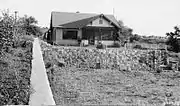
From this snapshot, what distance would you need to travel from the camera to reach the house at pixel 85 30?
84.1 feet

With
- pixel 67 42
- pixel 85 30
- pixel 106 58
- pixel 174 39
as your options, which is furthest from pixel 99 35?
pixel 106 58

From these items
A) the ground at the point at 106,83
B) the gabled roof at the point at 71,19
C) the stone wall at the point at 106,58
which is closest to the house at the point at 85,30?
the gabled roof at the point at 71,19

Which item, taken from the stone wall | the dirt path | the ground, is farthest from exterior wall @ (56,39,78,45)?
the dirt path

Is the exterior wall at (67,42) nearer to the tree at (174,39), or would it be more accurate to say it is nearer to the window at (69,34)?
the window at (69,34)

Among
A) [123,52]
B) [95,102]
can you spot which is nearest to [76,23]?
[123,52]

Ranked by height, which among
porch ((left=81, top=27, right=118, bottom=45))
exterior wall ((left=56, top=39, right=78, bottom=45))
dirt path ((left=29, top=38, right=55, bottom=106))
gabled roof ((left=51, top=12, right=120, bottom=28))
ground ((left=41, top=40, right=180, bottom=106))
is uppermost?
gabled roof ((left=51, top=12, right=120, bottom=28))

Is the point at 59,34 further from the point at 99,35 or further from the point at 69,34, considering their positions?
the point at 99,35

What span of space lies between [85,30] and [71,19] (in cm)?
221

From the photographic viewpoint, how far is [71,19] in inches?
1070

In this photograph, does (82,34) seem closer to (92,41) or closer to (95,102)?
(92,41)

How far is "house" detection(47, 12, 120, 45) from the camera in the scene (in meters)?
25.6

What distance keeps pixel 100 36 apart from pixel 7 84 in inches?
829

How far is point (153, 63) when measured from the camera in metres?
18.4

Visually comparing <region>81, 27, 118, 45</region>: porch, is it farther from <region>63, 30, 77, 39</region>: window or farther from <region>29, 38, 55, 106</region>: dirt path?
<region>29, 38, 55, 106</region>: dirt path
